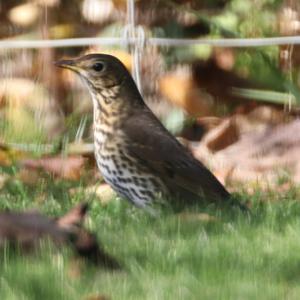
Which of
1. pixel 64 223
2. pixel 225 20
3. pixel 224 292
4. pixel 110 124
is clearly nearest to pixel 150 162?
pixel 110 124

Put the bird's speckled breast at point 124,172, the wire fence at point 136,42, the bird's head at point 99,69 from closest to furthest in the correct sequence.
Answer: the bird's speckled breast at point 124,172 → the bird's head at point 99,69 → the wire fence at point 136,42

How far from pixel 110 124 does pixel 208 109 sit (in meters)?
1.93

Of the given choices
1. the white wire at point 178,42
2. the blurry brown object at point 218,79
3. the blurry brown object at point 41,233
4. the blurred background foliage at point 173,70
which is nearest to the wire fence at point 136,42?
the white wire at point 178,42

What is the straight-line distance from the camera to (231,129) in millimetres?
7012

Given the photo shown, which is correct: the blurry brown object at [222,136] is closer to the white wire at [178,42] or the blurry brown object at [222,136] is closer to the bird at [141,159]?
the white wire at [178,42]

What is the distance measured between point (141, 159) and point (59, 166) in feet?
2.77

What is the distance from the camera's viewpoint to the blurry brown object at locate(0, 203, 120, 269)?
4184mm

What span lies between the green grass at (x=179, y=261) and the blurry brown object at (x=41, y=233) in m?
0.07

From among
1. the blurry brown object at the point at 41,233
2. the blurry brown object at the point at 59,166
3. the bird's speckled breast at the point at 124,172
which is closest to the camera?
the blurry brown object at the point at 41,233

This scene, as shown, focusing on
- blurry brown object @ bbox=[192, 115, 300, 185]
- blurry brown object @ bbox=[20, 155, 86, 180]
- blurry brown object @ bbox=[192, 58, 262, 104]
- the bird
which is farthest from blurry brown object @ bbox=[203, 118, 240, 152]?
the bird

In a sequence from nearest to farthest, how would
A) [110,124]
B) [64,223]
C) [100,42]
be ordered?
[64,223] → [110,124] → [100,42]

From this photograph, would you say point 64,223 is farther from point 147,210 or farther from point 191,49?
point 191,49

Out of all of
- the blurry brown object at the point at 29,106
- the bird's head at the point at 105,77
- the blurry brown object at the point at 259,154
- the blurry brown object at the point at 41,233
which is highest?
the bird's head at the point at 105,77

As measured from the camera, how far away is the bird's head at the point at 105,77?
5824mm
